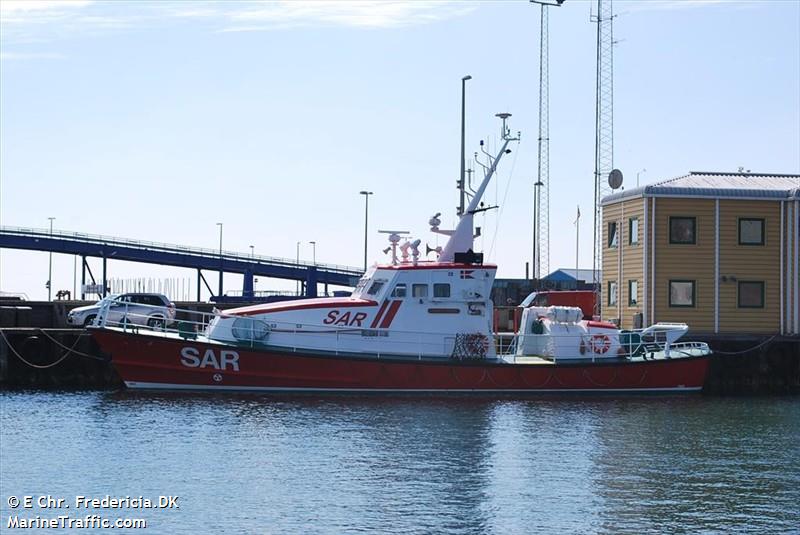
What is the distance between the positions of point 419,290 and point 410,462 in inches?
423

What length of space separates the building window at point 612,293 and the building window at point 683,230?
3.63 metres

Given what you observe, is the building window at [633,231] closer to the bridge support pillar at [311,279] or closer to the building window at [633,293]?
the building window at [633,293]

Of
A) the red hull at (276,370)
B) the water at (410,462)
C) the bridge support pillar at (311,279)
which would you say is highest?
the bridge support pillar at (311,279)

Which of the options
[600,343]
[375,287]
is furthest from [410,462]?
[600,343]

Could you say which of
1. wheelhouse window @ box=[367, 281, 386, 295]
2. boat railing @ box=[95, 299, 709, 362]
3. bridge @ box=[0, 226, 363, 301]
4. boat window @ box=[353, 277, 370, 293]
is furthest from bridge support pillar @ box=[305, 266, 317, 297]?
wheelhouse window @ box=[367, 281, 386, 295]

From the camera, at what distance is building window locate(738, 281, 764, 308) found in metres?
43.1

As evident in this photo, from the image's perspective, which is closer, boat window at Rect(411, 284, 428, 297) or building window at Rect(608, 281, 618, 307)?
boat window at Rect(411, 284, 428, 297)

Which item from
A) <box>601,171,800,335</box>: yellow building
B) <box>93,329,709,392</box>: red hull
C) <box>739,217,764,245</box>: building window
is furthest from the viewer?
<box>739,217,764,245</box>: building window

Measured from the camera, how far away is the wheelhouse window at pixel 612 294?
4550 centimetres

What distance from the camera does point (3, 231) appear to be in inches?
3310

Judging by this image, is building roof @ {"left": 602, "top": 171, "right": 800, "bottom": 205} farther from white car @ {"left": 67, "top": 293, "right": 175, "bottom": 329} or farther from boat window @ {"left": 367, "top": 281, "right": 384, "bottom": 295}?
white car @ {"left": 67, "top": 293, "right": 175, "bottom": 329}

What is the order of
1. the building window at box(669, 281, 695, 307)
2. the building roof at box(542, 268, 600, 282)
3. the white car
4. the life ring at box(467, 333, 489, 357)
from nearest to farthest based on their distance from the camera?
the life ring at box(467, 333, 489, 357), the building window at box(669, 281, 695, 307), the white car, the building roof at box(542, 268, 600, 282)

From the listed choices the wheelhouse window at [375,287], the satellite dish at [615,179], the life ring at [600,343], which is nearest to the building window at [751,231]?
the satellite dish at [615,179]

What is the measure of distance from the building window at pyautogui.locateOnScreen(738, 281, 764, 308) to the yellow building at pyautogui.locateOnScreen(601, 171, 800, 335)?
38 mm
